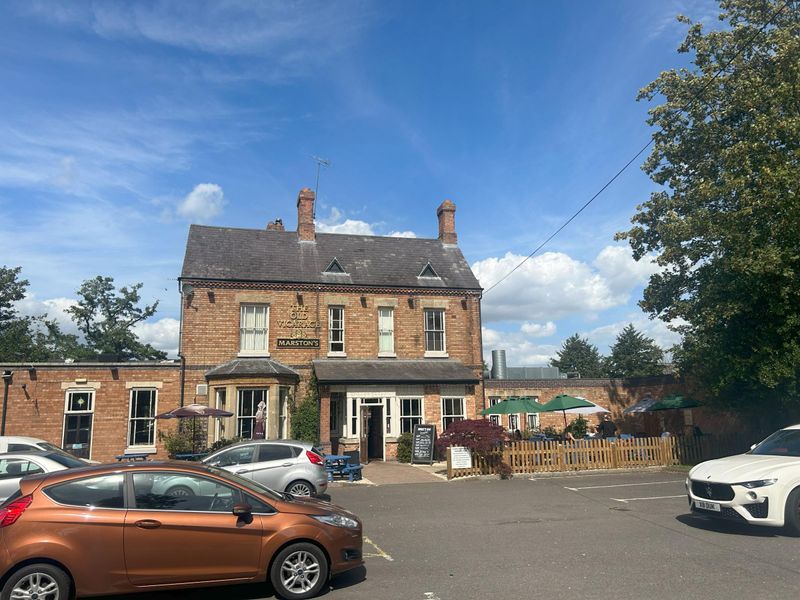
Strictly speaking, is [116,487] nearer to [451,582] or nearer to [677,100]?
[451,582]

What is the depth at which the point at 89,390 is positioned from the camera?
68.9 ft

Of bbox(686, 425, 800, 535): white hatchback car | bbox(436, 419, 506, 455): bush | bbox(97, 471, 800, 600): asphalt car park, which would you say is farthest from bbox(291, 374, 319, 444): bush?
bbox(686, 425, 800, 535): white hatchback car

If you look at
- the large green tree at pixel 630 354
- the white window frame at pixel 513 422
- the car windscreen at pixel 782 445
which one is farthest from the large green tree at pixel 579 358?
the car windscreen at pixel 782 445

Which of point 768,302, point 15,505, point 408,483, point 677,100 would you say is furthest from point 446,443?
point 677,100

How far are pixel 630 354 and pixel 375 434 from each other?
42.5m

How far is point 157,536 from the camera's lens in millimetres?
5953

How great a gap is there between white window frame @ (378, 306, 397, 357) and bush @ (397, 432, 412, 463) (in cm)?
386

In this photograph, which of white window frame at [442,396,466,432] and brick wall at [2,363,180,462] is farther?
white window frame at [442,396,466,432]

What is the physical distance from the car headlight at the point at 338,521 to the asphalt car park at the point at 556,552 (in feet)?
2.27

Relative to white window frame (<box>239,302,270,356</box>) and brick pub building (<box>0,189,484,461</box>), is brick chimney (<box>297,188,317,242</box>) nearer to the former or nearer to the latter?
brick pub building (<box>0,189,484,461</box>)

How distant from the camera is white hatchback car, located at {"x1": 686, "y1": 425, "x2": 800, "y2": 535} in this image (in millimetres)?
8719

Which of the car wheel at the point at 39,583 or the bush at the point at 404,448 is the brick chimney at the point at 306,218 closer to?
the bush at the point at 404,448

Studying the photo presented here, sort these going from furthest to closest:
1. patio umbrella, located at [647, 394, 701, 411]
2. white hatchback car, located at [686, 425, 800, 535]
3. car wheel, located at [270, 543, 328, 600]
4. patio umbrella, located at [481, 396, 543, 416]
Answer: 1. patio umbrella, located at [647, 394, 701, 411]
2. patio umbrella, located at [481, 396, 543, 416]
3. white hatchback car, located at [686, 425, 800, 535]
4. car wheel, located at [270, 543, 328, 600]

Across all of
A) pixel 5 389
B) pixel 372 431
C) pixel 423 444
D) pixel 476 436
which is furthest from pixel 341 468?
pixel 5 389
